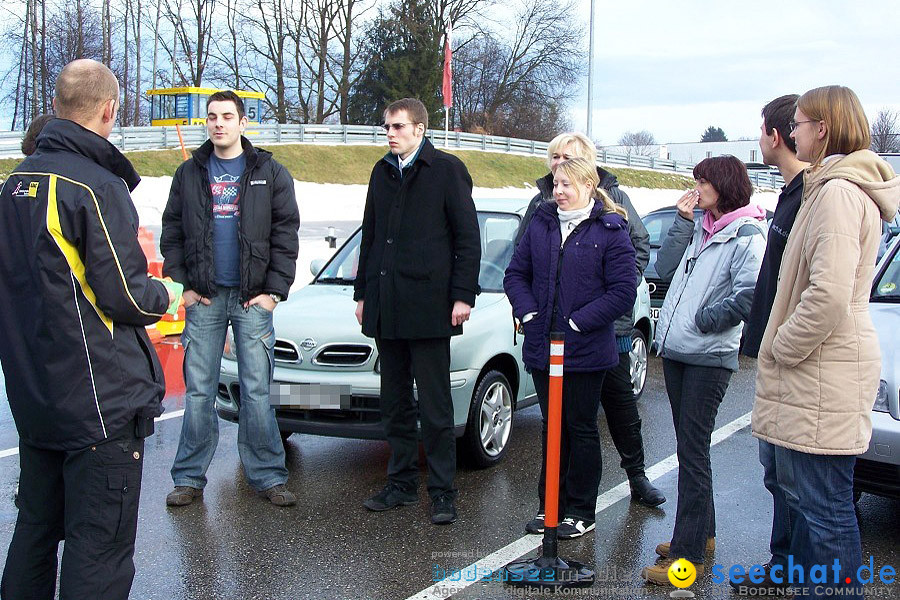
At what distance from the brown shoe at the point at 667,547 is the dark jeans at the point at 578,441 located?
44 cm

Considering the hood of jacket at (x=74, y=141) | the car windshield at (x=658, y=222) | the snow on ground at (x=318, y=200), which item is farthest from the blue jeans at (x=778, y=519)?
the snow on ground at (x=318, y=200)

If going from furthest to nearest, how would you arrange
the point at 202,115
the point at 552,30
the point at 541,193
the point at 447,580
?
the point at 552,30 < the point at 202,115 < the point at 541,193 < the point at 447,580

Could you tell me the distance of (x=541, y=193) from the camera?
5004 mm

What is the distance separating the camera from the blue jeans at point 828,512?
3.25 meters

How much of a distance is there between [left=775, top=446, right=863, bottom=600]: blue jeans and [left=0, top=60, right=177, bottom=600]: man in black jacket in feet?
7.79

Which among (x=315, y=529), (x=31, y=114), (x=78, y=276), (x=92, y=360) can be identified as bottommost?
(x=315, y=529)

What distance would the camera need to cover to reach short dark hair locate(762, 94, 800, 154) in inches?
149

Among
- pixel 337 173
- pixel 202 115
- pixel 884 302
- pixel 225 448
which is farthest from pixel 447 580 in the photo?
pixel 202 115

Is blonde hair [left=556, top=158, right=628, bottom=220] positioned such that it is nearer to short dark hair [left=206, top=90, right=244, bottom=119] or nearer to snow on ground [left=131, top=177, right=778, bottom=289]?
short dark hair [left=206, top=90, right=244, bottom=119]

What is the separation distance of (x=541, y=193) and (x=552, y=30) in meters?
60.5

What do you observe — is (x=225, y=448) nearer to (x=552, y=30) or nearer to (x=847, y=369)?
(x=847, y=369)

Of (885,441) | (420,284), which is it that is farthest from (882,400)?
(420,284)

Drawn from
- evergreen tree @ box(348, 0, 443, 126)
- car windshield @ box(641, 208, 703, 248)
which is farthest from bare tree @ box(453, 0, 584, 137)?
car windshield @ box(641, 208, 703, 248)

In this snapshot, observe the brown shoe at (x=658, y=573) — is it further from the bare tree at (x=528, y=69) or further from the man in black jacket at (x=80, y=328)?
the bare tree at (x=528, y=69)
